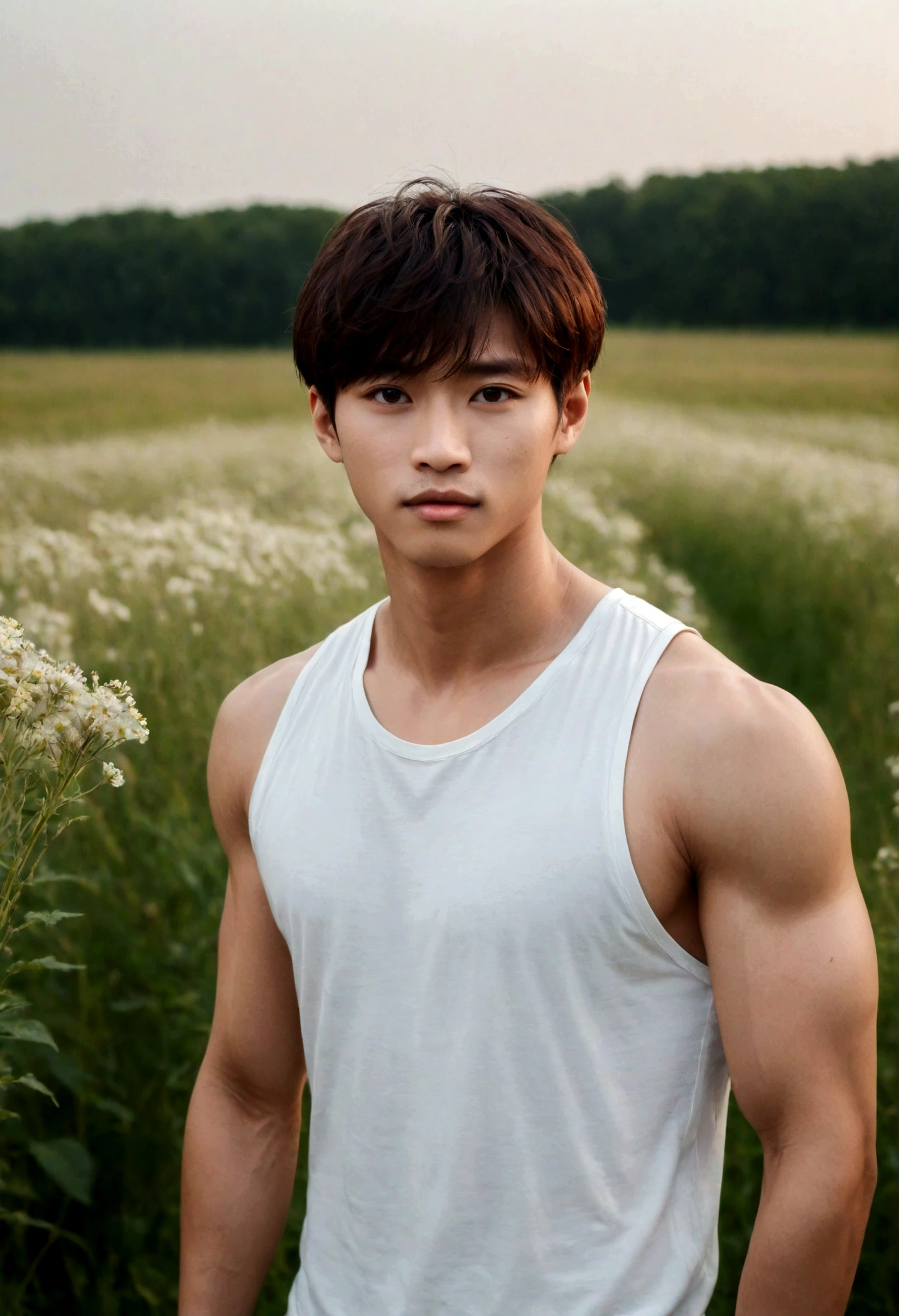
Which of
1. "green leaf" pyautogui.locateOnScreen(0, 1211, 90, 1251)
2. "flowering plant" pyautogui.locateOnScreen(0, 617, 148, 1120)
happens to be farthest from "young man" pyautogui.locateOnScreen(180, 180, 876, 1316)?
"green leaf" pyautogui.locateOnScreen(0, 1211, 90, 1251)

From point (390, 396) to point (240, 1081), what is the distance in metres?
0.93

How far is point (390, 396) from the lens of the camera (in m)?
1.28

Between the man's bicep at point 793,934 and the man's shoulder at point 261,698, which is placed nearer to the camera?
the man's bicep at point 793,934

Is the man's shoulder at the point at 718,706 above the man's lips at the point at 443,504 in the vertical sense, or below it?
below

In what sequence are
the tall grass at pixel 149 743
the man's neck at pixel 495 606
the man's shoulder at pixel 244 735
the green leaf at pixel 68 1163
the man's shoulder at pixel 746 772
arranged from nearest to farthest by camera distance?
the man's shoulder at pixel 746 772 → the man's neck at pixel 495 606 → the man's shoulder at pixel 244 735 → the green leaf at pixel 68 1163 → the tall grass at pixel 149 743

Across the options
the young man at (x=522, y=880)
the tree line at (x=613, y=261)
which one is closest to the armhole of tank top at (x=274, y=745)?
the young man at (x=522, y=880)

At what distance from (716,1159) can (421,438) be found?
2.88 feet

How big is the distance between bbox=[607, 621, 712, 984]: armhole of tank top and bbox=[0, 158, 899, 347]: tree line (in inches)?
88.8

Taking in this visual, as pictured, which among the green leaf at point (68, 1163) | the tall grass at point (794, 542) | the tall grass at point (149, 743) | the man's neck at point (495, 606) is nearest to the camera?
the man's neck at point (495, 606)

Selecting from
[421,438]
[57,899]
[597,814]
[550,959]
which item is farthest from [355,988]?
[57,899]

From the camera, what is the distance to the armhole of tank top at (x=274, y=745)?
1.40 meters

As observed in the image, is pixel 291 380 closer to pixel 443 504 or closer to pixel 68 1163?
pixel 68 1163

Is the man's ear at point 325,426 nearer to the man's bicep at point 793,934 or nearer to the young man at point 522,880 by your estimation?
the young man at point 522,880

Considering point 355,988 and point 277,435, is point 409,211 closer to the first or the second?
point 355,988
